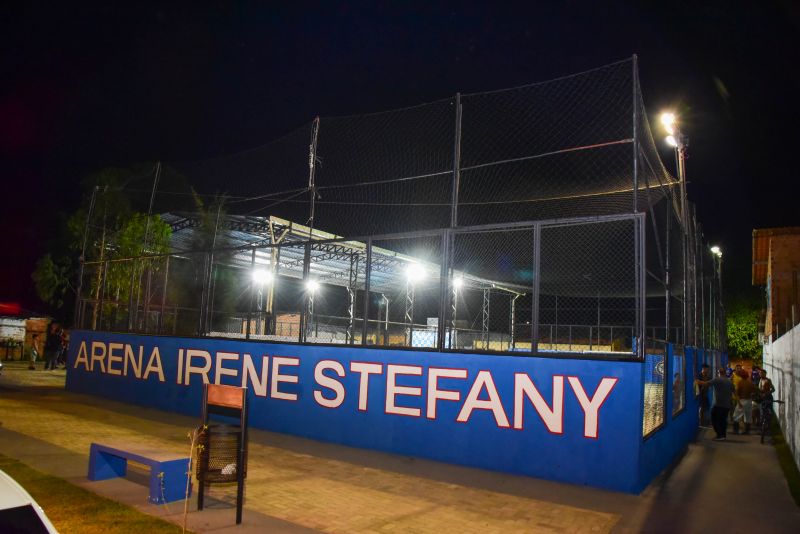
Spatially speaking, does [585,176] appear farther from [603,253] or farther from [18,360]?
[18,360]

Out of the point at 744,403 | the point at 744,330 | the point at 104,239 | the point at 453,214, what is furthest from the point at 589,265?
the point at 744,330

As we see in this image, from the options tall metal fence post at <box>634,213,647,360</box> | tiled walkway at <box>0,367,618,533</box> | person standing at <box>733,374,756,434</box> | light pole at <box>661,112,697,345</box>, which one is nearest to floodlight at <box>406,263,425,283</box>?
light pole at <box>661,112,697,345</box>

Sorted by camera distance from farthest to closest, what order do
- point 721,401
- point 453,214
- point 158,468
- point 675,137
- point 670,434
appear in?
1. point 675,137
2. point 721,401
3. point 670,434
4. point 453,214
5. point 158,468

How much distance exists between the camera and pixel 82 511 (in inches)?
202

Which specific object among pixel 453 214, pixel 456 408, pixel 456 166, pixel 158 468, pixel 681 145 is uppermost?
pixel 681 145

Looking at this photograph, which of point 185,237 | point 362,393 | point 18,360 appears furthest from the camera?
point 18,360

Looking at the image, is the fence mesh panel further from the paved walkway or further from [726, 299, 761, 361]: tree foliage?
[726, 299, 761, 361]: tree foliage

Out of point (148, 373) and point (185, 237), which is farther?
point (185, 237)

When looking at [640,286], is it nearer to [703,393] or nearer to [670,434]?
[670,434]

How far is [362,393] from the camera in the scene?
8.67 m

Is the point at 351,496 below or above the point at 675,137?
below

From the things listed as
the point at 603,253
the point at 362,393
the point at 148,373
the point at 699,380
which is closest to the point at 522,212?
the point at 603,253

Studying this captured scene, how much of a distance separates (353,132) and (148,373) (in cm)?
676

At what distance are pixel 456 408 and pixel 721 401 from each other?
272 inches
